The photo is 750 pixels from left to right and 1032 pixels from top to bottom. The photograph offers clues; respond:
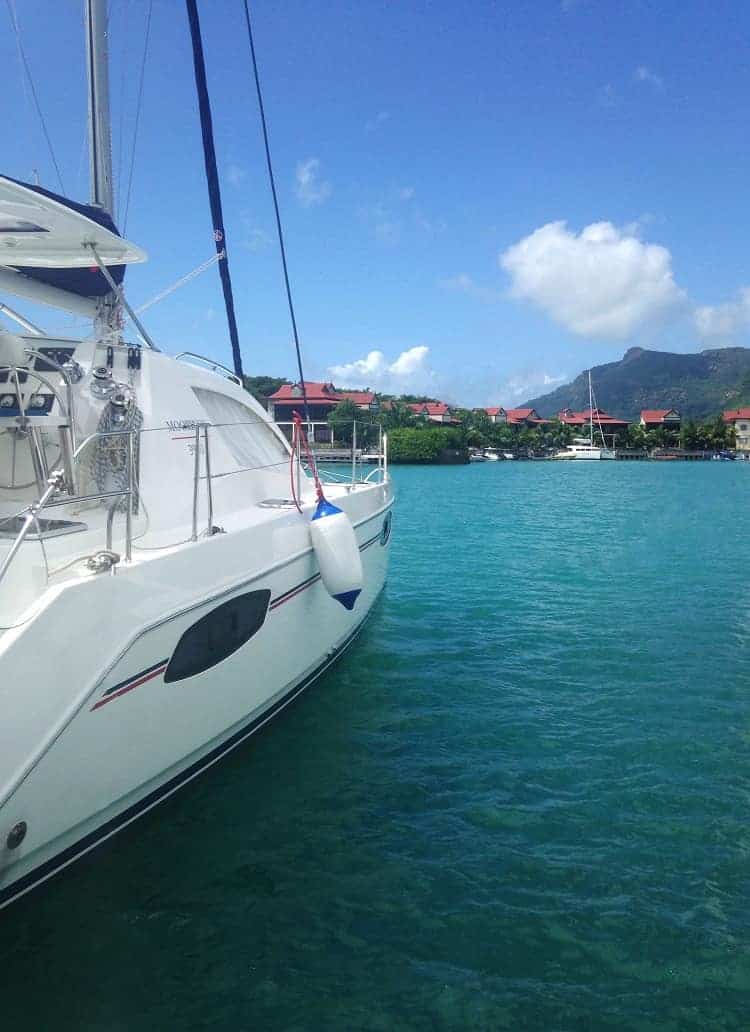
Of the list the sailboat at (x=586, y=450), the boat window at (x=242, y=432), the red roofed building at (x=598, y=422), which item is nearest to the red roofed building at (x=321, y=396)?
the sailboat at (x=586, y=450)

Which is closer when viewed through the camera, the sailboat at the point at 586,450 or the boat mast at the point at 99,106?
the boat mast at the point at 99,106

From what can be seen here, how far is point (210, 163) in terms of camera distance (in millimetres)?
8820

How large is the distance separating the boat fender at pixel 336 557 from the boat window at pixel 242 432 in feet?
3.81

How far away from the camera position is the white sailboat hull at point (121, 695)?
326 cm

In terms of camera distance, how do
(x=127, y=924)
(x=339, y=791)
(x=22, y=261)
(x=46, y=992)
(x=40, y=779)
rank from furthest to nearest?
(x=22, y=261), (x=339, y=791), (x=127, y=924), (x=40, y=779), (x=46, y=992)

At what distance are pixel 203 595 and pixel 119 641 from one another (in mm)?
757

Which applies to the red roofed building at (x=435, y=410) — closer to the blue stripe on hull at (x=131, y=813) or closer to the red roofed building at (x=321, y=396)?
the red roofed building at (x=321, y=396)

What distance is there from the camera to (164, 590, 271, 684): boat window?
167 inches

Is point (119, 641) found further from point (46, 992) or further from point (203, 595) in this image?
point (46, 992)

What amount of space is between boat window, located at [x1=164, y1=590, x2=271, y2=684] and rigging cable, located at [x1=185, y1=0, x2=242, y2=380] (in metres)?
4.43

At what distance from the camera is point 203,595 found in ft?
14.4

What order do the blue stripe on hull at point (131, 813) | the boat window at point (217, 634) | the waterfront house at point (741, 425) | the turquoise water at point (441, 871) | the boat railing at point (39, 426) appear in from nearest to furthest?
the turquoise water at point (441, 871)
the blue stripe on hull at point (131, 813)
the boat window at point (217, 634)
the boat railing at point (39, 426)
the waterfront house at point (741, 425)

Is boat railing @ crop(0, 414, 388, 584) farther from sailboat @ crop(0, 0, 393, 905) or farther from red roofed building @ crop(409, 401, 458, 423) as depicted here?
red roofed building @ crop(409, 401, 458, 423)

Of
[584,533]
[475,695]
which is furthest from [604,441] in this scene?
[475,695]
